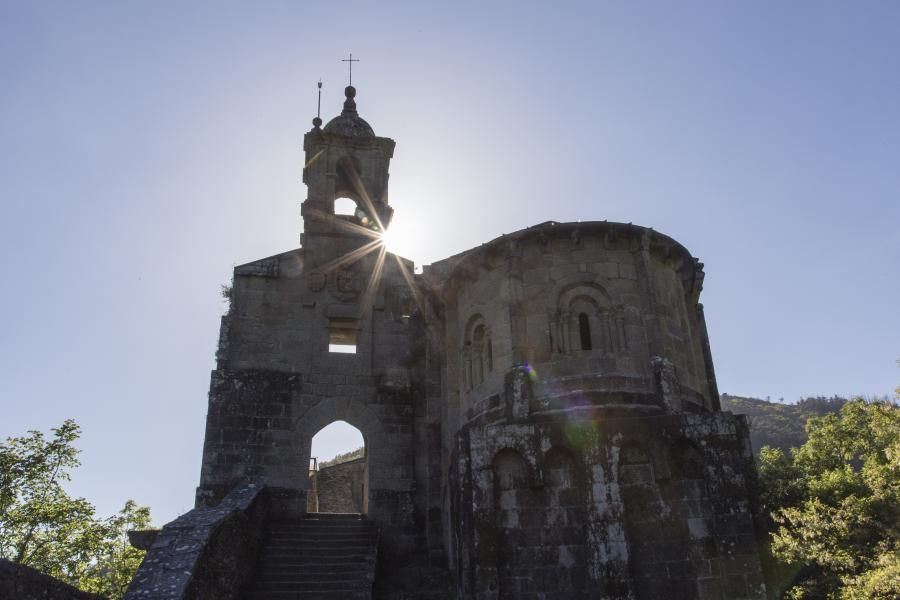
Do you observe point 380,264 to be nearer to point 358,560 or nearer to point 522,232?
point 522,232

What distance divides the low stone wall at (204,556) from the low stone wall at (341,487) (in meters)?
9.73

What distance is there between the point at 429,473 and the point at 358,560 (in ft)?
9.26

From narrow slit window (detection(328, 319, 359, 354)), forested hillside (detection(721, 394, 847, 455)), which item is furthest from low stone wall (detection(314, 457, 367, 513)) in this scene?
forested hillside (detection(721, 394, 847, 455))

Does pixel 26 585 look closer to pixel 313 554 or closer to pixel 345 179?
pixel 313 554

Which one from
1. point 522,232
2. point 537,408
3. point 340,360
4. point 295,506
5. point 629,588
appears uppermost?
point 522,232

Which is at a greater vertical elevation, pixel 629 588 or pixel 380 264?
pixel 380 264

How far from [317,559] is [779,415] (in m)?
78.2

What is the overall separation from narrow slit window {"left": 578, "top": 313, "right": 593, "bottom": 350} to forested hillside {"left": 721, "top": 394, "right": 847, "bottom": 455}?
5063 centimetres

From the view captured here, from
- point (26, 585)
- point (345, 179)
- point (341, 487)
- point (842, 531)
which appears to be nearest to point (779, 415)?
point (341, 487)

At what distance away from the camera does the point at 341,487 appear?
2436 cm

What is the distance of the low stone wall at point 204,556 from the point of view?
10531 millimetres

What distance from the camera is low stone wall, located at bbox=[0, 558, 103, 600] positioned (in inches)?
352

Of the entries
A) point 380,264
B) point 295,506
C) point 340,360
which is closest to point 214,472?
point 295,506

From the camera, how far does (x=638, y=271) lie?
45.5 feet
